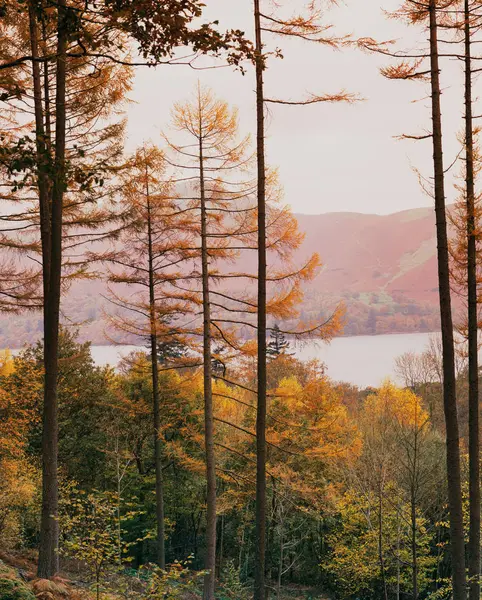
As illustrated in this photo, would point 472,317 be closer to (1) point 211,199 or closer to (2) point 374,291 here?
(1) point 211,199

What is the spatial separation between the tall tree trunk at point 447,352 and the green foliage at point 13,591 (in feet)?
19.6

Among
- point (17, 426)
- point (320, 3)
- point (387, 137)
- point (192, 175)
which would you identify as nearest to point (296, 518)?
point (17, 426)

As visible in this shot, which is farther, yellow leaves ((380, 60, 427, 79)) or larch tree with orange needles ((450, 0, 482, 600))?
larch tree with orange needles ((450, 0, 482, 600))

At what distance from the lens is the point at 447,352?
8875 mm

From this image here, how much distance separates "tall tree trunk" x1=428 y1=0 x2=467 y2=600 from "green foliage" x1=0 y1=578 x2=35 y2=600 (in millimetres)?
5981

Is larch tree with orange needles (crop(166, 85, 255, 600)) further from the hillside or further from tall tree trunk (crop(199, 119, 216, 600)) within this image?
the hillside

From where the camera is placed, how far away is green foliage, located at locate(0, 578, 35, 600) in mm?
5297

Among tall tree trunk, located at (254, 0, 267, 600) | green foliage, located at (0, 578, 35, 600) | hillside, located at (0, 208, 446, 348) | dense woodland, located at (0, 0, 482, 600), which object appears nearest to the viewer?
green foliage, located at (0, 578, 35, 600)

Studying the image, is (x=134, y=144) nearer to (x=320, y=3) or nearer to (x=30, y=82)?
(x=30, y=82)

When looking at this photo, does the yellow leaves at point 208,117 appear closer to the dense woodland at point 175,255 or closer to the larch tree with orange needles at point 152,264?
the dense woodland at point 175,255

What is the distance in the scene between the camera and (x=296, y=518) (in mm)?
23188

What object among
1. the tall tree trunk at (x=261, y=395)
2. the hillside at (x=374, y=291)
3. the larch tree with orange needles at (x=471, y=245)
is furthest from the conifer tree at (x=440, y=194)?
the hillside at (x=374, y=291)

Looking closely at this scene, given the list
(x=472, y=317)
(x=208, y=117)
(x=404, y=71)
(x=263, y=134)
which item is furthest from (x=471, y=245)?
(x=208, y=117)

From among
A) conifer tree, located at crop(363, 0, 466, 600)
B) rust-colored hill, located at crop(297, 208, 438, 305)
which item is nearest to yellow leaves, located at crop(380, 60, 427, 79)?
conifer tree, located at crop(363, 0, 466, 600)
